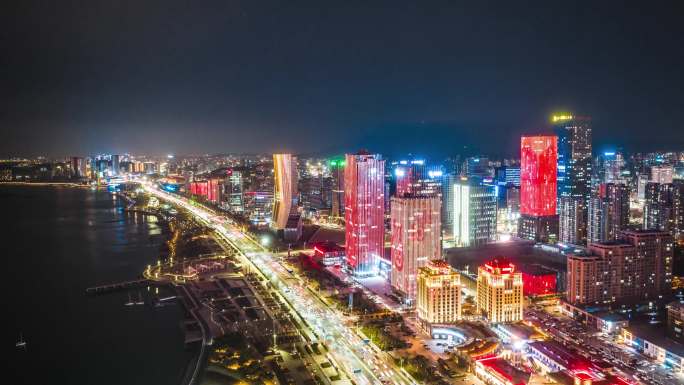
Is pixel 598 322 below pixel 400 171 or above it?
below

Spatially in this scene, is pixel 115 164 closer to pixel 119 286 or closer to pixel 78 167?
pixel 78 167

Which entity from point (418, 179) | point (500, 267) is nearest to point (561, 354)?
point (500, 267)

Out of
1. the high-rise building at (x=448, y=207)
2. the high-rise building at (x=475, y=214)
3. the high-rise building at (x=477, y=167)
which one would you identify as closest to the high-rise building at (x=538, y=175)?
the high-rise building at (x=475, y=214)

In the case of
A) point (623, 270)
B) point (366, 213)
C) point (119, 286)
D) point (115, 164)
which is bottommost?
point (119, 286)

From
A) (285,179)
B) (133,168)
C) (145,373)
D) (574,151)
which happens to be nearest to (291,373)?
(145,373)

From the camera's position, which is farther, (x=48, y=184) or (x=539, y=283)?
(x=48, y=184)

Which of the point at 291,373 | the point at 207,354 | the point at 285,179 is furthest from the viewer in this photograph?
the point at 285,179

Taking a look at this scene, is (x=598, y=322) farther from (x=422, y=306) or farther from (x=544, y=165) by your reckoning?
(x=544, y=165)
